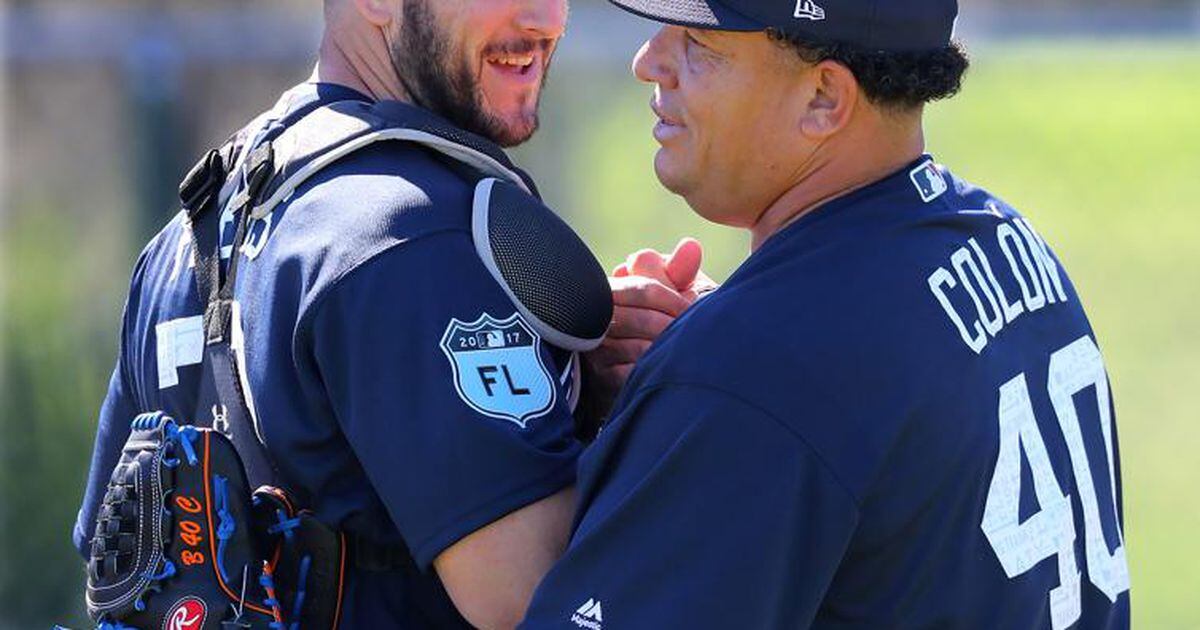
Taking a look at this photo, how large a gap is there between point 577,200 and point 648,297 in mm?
3567

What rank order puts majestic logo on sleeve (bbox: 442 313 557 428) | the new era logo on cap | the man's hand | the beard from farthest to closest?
1. the beard
2. the man's hand
3. majestic logo on sleeve (bbox: 442 313 557 428)
4. the new era logo on cap

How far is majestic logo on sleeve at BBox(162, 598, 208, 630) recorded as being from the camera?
2.77m

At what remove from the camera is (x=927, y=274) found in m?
2.52

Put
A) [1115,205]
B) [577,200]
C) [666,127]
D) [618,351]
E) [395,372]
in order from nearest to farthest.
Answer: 1. [395,372]
2. [666,127]
3. [618,351]
4. [577,200]
5. [1115,205]

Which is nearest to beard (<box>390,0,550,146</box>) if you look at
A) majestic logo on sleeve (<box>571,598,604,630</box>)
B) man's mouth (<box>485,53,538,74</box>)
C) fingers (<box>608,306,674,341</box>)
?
man's mouth (<box>485,53,538,74</box>)

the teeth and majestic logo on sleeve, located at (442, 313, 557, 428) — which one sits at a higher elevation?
the teeth

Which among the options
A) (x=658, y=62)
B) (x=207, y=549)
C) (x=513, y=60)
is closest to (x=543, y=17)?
(x=513, y=60)

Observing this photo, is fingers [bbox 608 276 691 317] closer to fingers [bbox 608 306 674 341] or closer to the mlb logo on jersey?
fingers [bbox 608 306 674 341]

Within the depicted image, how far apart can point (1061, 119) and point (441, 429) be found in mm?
5089

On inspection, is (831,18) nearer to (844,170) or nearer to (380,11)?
(844,170)

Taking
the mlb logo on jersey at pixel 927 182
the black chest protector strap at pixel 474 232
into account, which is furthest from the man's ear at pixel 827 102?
the black chest protector strap at pixel 474 232

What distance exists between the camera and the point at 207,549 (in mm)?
2777

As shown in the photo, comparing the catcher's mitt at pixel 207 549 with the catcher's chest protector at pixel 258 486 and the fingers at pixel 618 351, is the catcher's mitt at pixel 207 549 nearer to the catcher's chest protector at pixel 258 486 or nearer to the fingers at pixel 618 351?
the catcher's chest protector at pixel 258 486

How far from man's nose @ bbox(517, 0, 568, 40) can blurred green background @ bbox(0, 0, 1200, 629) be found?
10.4 ft
